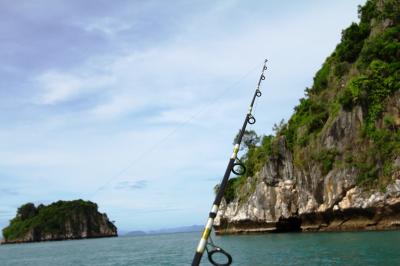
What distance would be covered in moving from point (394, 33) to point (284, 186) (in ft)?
75.2

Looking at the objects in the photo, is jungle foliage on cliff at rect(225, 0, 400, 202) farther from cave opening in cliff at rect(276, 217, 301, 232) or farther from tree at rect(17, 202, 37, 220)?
tree at rect(17, 202, 37, 220)

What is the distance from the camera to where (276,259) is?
30625mm

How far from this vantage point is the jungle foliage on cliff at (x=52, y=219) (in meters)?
170

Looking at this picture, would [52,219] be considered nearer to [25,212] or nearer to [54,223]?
[54,223]

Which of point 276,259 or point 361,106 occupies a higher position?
point 361,106

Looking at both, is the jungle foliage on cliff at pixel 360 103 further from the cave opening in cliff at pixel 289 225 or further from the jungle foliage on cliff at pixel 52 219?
the jungle foliage on cliff at pixel 52 219

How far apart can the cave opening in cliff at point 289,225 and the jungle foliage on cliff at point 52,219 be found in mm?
117835

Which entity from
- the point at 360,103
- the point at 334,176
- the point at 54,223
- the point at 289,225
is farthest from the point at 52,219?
the point at 360,103

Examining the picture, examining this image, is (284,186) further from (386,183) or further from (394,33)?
(394,33)

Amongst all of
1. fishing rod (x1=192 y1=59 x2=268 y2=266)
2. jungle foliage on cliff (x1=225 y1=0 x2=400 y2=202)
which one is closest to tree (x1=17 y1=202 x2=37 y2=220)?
jungle foliage on cliff (x1=225 y1=0 x2=400 y2=202)

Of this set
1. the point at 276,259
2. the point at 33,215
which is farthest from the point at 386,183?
the point at 33,215

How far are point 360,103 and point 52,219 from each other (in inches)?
5481

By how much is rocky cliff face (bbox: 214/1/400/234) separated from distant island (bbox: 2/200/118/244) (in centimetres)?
11307

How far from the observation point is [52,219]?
561ft
